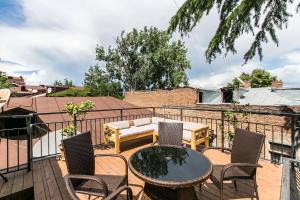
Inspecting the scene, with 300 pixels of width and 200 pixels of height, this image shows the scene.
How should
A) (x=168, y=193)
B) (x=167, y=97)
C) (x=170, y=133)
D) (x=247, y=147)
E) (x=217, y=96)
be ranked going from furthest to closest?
(x=217, y=96), (x=167, y=97), (x=170, y=133), (x=247, y=147), (x=168, y=193)

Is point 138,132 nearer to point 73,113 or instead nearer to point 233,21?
point 73,113

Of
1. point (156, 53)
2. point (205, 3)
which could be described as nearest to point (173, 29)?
point (205, 3)

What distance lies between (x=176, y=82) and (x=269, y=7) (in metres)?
17.8

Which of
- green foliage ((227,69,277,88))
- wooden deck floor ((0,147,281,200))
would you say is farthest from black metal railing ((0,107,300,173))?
green foliage ((227,69,277,88))

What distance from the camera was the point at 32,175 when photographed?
3654 mm

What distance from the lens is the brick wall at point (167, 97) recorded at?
541 inches

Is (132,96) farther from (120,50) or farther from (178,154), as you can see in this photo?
(178,154)

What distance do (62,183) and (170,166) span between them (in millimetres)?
2055

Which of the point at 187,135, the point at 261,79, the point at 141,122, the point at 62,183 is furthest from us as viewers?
the point at 261,79

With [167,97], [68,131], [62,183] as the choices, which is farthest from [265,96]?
[62,183]

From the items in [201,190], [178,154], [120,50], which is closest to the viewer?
→ [178,154]

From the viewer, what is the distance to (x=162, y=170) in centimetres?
227

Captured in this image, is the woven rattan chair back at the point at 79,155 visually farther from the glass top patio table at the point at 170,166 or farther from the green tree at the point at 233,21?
the green tree at the point at 233,21

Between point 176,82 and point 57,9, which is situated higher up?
point 57,9
